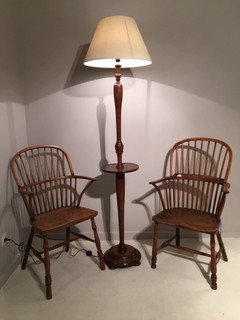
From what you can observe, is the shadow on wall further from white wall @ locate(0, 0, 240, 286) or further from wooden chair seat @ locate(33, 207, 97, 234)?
wooden chair seat @ locate(33, 207, 97, 234)

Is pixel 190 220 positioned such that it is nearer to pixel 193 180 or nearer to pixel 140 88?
pixel 193 180

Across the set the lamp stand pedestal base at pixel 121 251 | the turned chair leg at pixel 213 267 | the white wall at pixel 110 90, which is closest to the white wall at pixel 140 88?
the white wall at pixel 110 90

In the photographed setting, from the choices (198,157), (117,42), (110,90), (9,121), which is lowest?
(198,157)

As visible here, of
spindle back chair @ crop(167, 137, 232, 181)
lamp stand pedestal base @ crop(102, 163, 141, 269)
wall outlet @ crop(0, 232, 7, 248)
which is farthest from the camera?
spindle back chair @ crop(167, 137, 232, 181)

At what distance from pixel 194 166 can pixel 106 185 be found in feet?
2.62

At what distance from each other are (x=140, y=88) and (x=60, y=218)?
124cm

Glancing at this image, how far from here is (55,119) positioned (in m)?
2.40

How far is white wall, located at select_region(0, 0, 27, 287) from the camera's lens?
2.03 metres

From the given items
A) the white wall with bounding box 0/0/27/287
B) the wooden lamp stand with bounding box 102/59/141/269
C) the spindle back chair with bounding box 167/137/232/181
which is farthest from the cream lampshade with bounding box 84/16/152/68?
the spindle back chair with bounding box 167/137/232/181

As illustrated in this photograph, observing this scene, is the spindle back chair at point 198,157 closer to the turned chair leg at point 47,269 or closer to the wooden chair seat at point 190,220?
the wooden chair seat at point 190,220

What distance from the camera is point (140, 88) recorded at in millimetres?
2314

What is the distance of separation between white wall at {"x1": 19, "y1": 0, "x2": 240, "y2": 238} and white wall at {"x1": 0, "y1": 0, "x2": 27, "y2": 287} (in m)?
0.11

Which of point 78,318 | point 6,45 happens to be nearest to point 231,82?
point 6,45

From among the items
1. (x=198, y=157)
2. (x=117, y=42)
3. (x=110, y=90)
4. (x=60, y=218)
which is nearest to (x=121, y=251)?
(x=60, y=218)
